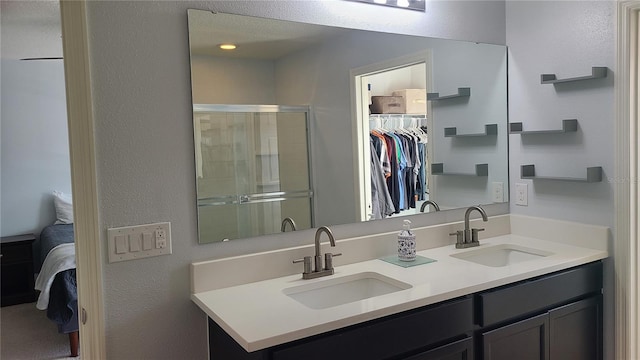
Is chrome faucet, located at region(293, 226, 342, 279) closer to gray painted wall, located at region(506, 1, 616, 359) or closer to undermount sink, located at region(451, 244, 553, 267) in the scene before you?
undermount sink, located at region(451, 244, 553, 267)

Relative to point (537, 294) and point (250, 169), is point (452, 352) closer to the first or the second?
point (537, 294)

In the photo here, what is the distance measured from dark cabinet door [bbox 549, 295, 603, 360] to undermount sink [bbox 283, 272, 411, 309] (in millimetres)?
725

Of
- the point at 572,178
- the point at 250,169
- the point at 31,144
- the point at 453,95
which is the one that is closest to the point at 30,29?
the point at 31,144

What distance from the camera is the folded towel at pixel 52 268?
3.40 m

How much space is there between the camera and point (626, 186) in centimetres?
220

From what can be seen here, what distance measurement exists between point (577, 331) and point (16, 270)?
4.90 m

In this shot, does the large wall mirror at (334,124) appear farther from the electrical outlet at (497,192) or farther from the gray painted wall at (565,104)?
the gray painted wall at (565,104)

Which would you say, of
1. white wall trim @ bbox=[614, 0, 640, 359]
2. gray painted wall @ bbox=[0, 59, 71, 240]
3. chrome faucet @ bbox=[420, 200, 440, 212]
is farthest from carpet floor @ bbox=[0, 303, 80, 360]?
white wall trim @ bbox=[614, 0, 640, 359]

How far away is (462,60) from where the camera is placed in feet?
8.39

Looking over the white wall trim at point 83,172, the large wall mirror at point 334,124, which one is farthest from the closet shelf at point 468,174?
the white wall trim at point 83,172

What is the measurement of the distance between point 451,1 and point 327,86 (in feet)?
2.79

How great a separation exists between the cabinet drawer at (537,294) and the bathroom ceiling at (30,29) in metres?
2.84

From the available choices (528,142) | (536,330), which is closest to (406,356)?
(536,330)

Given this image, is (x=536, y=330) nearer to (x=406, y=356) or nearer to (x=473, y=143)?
(x=406, y=356)
